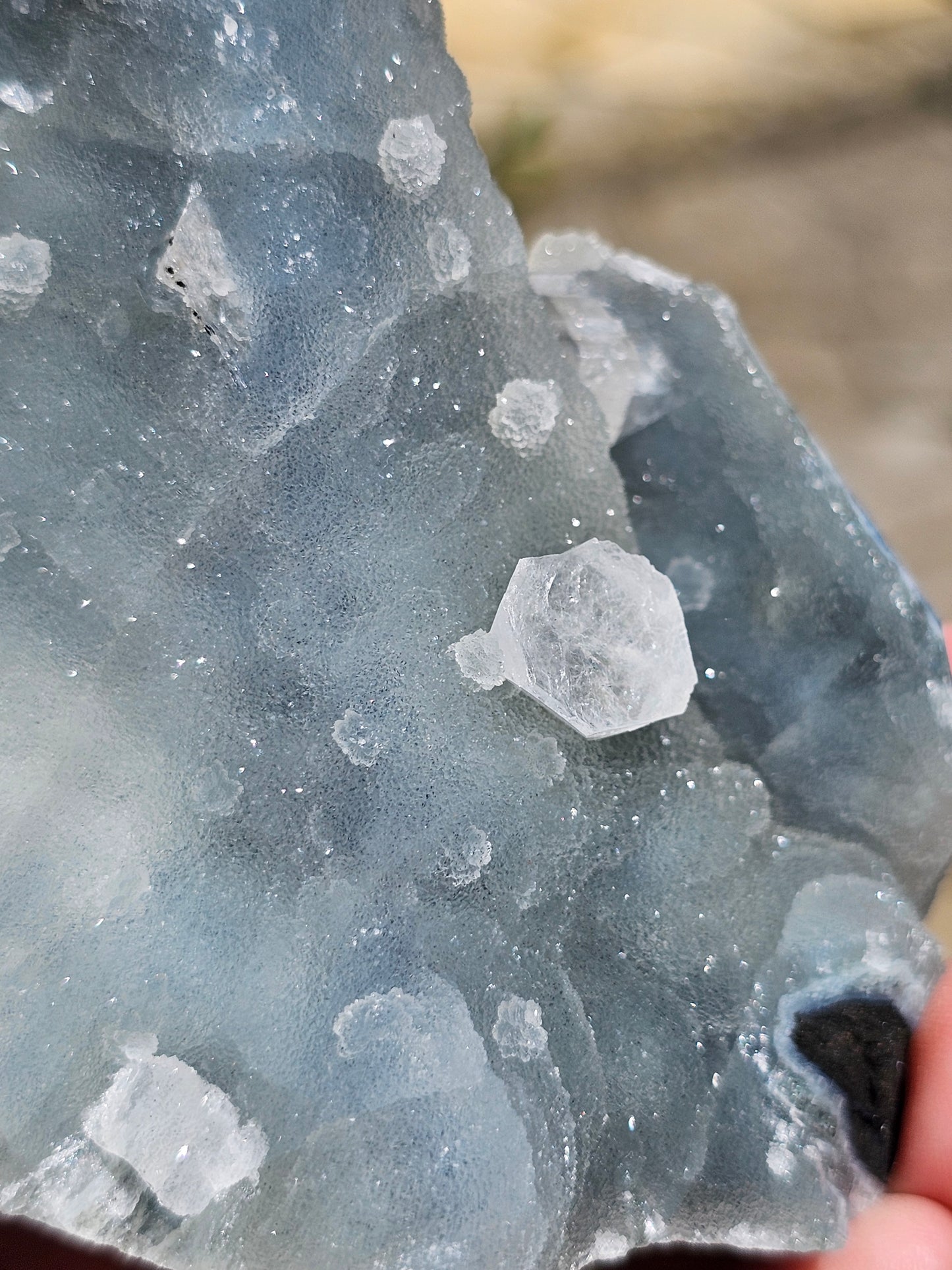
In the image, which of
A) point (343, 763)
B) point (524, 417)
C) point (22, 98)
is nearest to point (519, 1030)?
point (343, 763)

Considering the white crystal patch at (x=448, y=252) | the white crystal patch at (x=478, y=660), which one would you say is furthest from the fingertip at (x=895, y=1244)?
the white crystal patch at (x=448, y=252)

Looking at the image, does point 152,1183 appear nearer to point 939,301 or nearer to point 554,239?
point 554,239

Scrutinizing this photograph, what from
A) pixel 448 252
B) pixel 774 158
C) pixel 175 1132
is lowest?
pixel 175 1132

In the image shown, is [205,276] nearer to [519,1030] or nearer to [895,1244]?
[519,1030]

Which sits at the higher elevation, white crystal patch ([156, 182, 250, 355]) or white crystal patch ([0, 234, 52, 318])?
Answer: white crystal patch ([156, 182, 250, 355])

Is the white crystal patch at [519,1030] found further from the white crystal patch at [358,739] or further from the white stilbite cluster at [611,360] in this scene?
the white stilbite cluster at [611,360]

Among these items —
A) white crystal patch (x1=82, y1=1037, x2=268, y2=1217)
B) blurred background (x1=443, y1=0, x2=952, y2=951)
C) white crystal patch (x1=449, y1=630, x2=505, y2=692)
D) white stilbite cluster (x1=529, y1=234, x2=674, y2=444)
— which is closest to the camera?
white crystal patch (x1=82, y1=1037, x2=268, y2=1217)

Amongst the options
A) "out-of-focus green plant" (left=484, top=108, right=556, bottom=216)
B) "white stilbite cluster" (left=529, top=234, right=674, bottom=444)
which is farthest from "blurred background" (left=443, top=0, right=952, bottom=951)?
"white stilbite cluster" (left=529, top=234, right=674, bottom=444)

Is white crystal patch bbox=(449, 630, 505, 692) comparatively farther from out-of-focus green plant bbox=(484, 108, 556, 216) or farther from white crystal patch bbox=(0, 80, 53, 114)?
out-of-focus green plant bbox=(484, 108, 556, 216)
